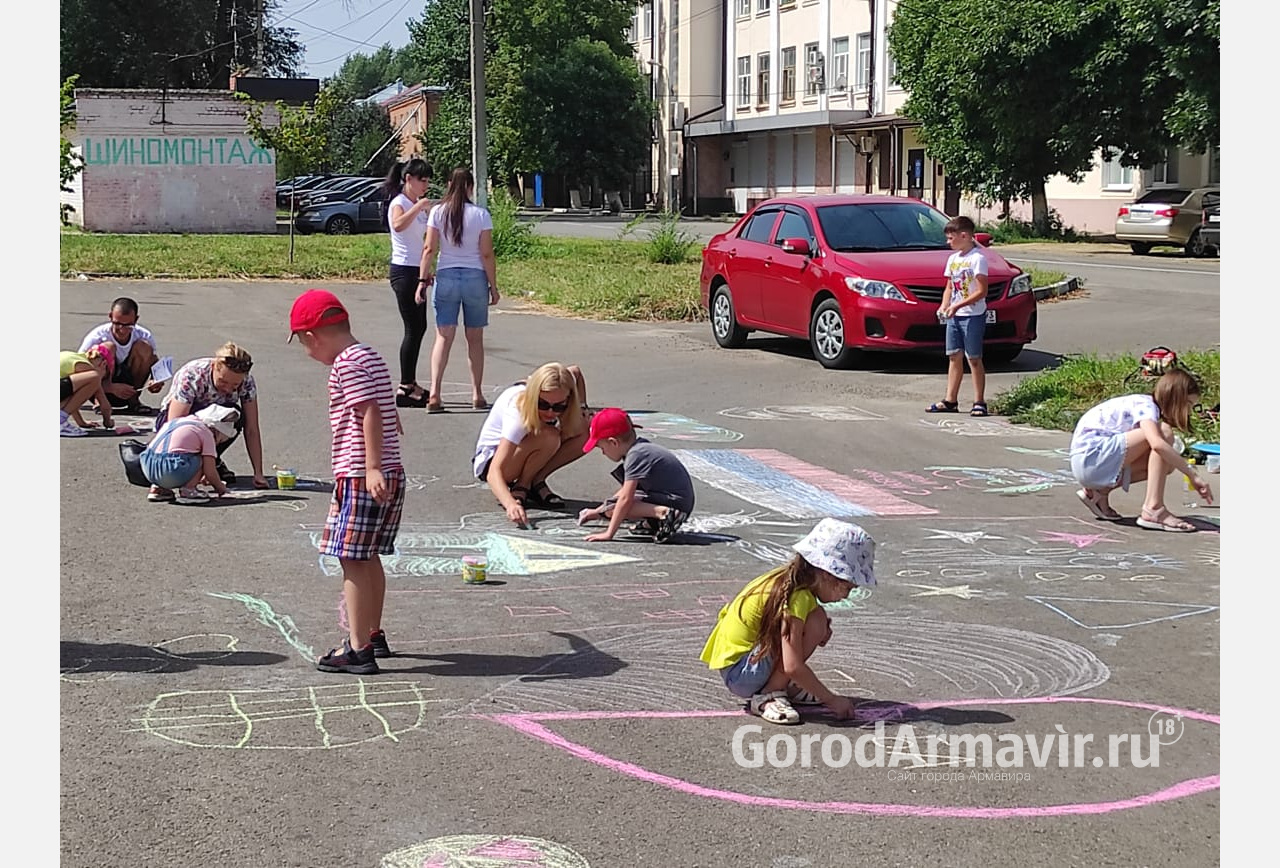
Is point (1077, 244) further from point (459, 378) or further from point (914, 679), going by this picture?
point (914, 679)

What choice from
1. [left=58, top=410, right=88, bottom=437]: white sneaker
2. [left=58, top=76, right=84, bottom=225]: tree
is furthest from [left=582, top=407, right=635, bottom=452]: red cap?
[left=58, top=76, right=84, bottom=225]: tree

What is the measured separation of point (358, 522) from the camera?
5.50 meters

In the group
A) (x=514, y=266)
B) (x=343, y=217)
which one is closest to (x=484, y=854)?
(x=514, y=266)

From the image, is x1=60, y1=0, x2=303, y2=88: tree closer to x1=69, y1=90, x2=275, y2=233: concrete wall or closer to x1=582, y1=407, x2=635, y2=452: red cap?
x1=69, y1=90, x2=275, y2=233: concrete wall

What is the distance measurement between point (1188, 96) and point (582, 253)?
13088 mm

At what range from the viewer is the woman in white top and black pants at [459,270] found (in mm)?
12016

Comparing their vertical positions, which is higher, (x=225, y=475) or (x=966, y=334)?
(x=966, y=334)

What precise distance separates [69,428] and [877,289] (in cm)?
765

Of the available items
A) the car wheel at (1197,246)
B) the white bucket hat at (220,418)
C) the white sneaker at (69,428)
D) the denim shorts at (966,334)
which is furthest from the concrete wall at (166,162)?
the white bucket hat at (220,418)

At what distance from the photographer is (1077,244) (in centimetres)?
3703

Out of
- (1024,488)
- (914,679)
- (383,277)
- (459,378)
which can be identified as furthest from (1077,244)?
(914,679)

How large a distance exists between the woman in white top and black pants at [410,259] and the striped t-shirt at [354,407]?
6725 mm

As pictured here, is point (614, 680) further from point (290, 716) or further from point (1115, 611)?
point (1115, 611)

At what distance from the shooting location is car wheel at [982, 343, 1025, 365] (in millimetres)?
15023
